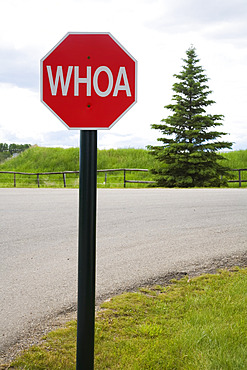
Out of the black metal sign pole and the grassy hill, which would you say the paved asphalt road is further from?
the grassy hill

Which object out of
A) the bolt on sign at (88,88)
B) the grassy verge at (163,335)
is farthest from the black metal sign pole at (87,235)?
the grassy verge at (163,335)

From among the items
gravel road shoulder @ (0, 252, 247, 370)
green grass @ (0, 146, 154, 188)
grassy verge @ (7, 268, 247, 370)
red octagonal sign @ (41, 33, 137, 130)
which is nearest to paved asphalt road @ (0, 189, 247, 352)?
gravel road shoulder @ (0, 252, 247, 370)

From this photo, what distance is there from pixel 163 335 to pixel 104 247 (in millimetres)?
2714

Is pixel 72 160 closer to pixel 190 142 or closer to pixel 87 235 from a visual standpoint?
pixel 190 142

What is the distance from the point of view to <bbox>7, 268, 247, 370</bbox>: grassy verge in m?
2.30

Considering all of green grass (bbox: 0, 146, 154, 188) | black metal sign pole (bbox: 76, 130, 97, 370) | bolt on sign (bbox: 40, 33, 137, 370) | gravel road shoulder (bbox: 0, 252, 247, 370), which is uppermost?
green grass (bbox: 0, 146, 154, 188)

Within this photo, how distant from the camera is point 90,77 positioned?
1862 mm

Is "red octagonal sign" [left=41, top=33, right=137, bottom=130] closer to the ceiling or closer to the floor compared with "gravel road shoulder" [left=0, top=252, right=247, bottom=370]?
closer to the ceiling

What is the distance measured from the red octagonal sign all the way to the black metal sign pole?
0.36ft

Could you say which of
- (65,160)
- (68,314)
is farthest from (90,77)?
(65,160)

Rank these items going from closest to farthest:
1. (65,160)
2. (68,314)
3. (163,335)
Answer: (163,335) → (68,314) → (65,160)

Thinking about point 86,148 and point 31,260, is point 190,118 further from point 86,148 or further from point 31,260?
point 86,148

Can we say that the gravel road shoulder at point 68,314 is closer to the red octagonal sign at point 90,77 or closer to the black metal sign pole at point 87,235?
the black metal sign pole at point 87,235

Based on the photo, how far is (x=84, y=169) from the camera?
1.81 meters
